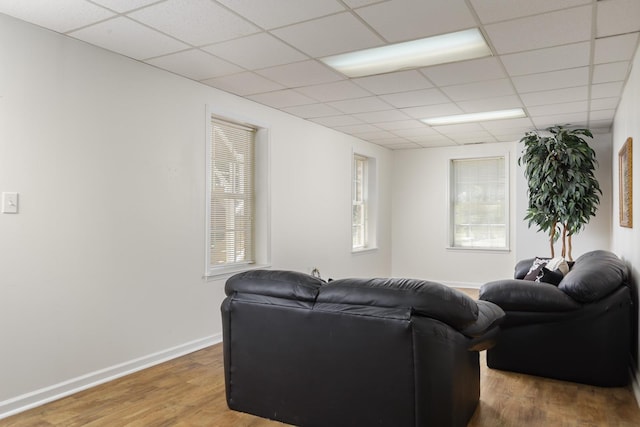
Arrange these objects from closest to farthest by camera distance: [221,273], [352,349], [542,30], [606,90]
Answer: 1. [352,349]
2. [542,30]
3. [606,90]
4. [221,273]

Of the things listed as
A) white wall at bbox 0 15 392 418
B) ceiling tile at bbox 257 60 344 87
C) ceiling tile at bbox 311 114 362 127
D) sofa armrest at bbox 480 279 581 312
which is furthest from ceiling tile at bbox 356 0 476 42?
ceiling tile at bbox 311 114 362 127

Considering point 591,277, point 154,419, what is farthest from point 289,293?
point 591,277

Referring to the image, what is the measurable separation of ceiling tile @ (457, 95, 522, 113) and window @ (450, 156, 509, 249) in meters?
2.60

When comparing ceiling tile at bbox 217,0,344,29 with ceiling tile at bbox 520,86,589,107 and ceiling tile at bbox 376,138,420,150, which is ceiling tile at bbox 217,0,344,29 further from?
ceiling tile at bbox 376,138,420,150

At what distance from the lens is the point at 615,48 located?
10.9ft

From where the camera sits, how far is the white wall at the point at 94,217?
9.62ft

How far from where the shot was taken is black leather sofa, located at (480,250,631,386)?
3.18m

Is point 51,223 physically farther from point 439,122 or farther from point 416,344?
point 439,122

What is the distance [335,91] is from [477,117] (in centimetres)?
213

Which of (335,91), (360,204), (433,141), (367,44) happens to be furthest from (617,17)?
(360,204)

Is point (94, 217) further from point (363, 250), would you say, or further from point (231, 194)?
point (363, 250)

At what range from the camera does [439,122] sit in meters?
6.00

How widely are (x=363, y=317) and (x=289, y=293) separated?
0.45 m

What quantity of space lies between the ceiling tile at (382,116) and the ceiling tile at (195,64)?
6.63 ft
